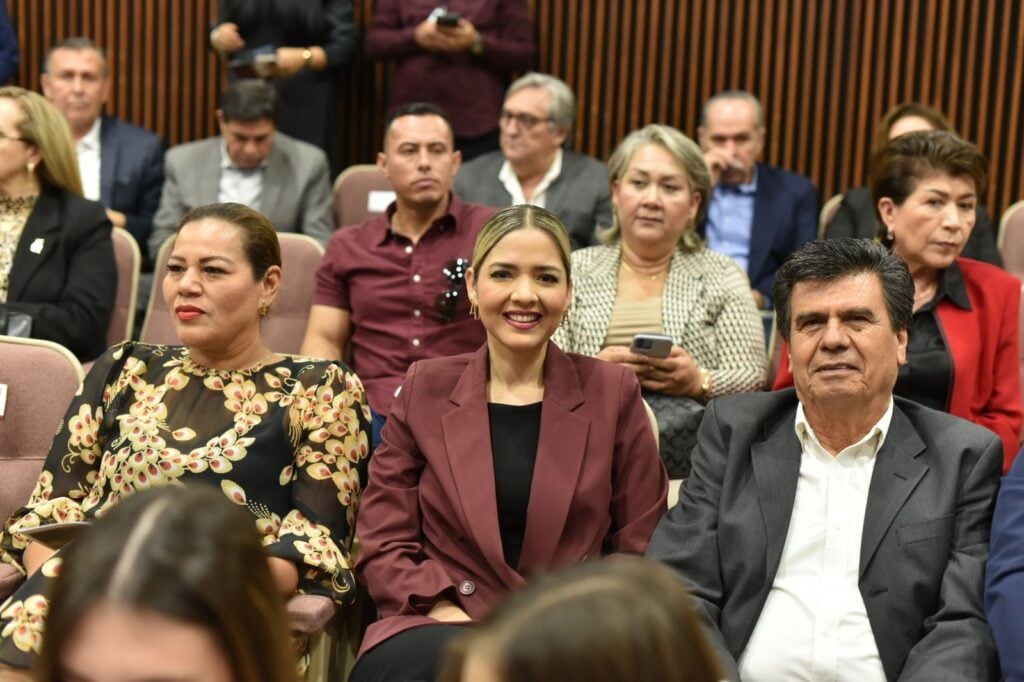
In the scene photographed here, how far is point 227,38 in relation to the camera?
5.26 metres

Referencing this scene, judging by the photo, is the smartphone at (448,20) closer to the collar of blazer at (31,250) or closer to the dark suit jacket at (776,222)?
the dark suit jacket at (776,222)

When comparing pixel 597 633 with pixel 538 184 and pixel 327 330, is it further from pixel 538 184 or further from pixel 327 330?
pixel 538 184

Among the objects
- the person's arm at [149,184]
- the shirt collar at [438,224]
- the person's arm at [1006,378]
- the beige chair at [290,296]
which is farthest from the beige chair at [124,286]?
the person's arm at [1006,378]

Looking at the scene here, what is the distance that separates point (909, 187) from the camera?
3.33 m

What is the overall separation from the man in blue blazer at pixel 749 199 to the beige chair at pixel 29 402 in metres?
2.51

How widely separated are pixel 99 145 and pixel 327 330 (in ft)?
5.72

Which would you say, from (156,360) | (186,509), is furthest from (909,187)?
(186,509)

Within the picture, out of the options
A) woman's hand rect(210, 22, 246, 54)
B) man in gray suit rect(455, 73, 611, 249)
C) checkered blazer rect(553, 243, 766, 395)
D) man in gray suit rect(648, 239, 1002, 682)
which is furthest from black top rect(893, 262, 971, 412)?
woman's hand rect(210, 22, 246, 54)

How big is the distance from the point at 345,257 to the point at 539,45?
6.69 feet

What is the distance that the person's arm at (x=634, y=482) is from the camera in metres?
2.73

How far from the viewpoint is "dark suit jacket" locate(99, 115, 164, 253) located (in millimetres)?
5090

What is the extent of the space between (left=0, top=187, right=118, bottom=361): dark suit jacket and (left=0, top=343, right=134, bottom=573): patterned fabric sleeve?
3.24 feet

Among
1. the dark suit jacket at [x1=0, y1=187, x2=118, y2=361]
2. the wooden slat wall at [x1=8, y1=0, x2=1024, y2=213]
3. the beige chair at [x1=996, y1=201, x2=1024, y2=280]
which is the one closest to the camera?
the dark suit jacket at [x1=0, y1=187, x2=118, y2=361]

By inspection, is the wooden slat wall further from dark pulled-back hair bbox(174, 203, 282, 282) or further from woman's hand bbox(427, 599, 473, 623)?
woman's hand bbox(427, 599, 473, 623)
